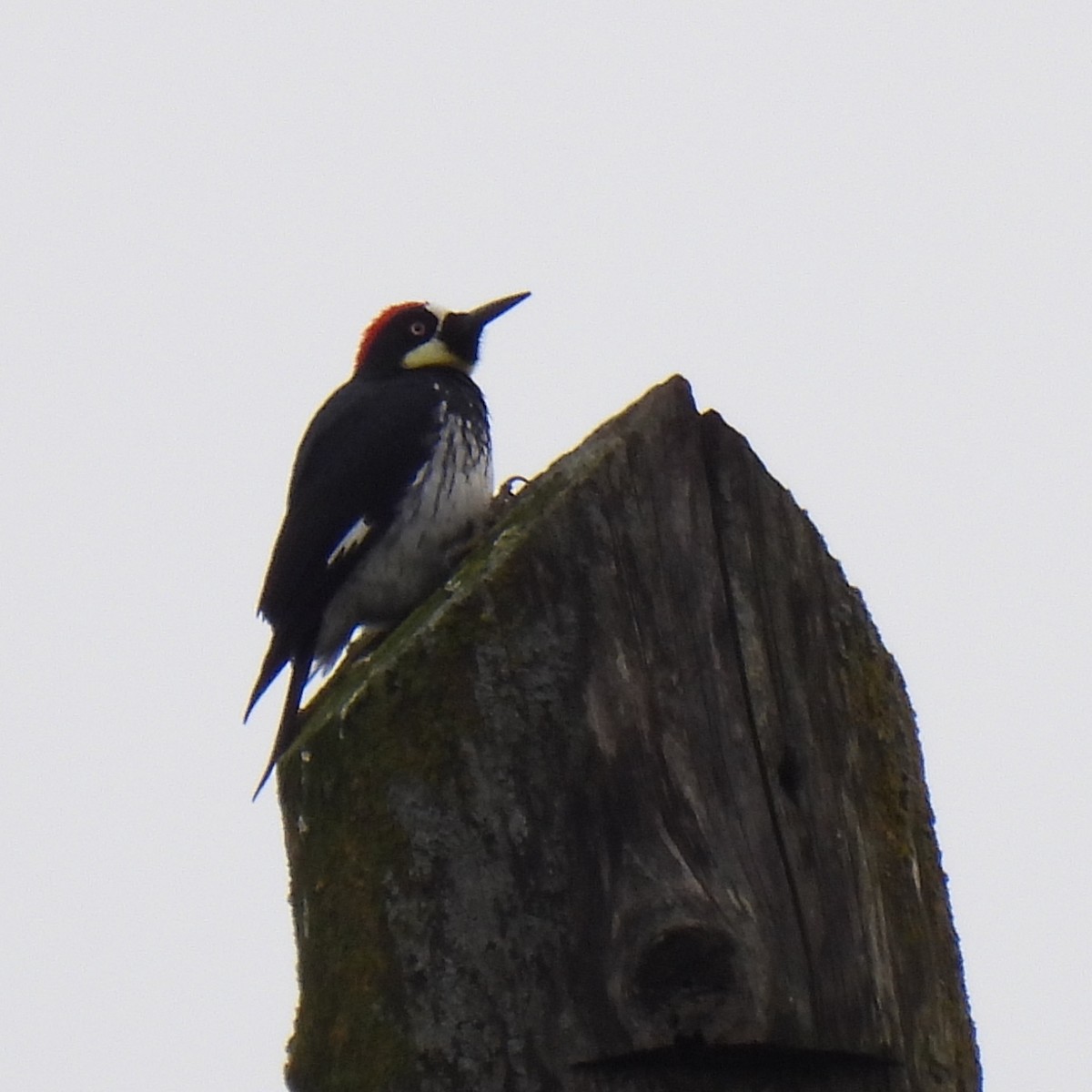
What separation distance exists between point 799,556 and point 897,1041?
2.30ft

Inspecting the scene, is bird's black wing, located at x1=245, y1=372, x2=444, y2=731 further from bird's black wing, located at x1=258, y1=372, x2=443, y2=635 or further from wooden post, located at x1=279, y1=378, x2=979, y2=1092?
wooden post, located at x1=279, y1=378, x2=979, y2=1092

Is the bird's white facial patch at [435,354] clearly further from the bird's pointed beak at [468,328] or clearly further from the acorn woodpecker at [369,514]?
the acorn woodpecker at [369,514]

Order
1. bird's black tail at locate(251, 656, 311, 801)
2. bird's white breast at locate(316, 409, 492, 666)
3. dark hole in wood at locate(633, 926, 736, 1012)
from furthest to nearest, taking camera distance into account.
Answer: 1. bird's white breast at locate(316, 409, 492, 666)
2. bird's black tail at locate(251, 656, 311, 801)
3. dark hole in wood at locate(633, 926, 736, 1012)

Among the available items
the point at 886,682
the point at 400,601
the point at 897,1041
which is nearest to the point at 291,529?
the point at 400,601

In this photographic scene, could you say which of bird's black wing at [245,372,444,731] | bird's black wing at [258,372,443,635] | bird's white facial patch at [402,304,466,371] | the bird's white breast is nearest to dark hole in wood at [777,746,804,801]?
the bird's white breast

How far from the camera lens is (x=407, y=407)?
515 cm

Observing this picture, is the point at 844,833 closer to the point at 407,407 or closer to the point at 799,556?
the point at 799,556

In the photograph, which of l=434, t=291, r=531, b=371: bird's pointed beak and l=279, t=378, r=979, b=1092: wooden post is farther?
l=434, t=291, r=531, b=371: bird's pointed beak

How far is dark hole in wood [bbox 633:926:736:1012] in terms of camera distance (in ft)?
7.23

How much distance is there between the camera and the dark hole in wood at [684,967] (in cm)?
221

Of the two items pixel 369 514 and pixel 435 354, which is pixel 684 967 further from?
pixel 435 354

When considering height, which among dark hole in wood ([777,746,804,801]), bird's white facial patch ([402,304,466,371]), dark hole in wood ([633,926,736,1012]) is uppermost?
bird's white facial patch ([402,304,466,371])

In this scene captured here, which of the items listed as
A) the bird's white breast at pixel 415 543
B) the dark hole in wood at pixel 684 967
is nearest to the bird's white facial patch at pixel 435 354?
the bird's white breast at pixel 415 543

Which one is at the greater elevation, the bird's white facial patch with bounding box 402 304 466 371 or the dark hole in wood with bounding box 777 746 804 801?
the bird's white facial patch with bounding box 402 304 466 371
